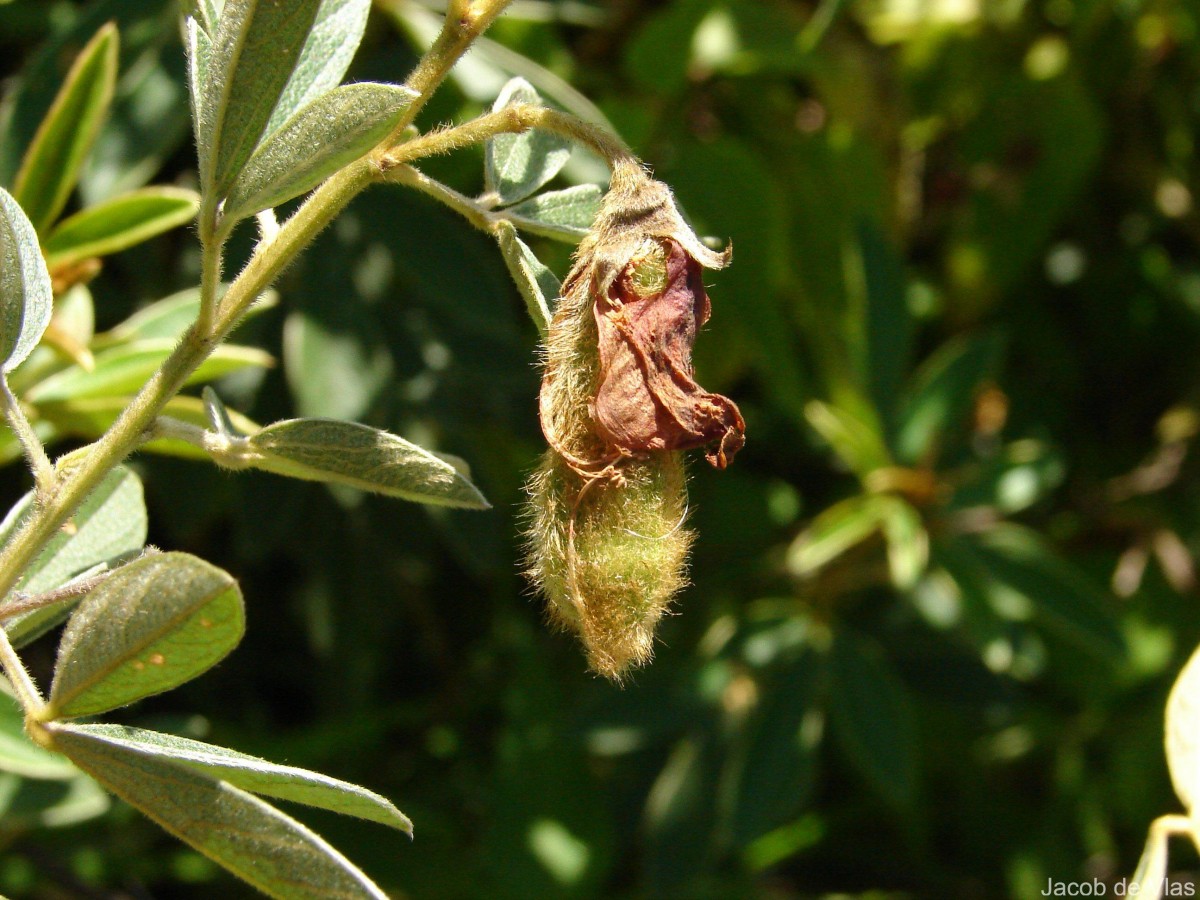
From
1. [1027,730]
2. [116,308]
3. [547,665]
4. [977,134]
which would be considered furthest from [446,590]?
[977,134]

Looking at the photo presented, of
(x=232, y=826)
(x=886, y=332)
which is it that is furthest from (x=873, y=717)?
(x=232, y=826)

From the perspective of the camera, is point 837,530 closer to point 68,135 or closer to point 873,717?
point 873,717

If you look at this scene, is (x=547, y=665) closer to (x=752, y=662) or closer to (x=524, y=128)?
(x=752, y=662)

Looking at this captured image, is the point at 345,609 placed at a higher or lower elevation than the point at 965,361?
lower

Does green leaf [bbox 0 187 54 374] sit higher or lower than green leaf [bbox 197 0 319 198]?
lower

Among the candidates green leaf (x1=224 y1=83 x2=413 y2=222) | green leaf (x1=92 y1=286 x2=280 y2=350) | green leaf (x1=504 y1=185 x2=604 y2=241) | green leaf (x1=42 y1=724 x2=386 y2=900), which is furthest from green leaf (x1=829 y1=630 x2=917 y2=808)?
green leaf (x1=224 y1=83 x2=413 y2=222)

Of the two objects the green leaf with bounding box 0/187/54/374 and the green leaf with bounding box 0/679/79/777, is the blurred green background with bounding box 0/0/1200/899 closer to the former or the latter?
the green leaf with bounding box 0/679/79/777
